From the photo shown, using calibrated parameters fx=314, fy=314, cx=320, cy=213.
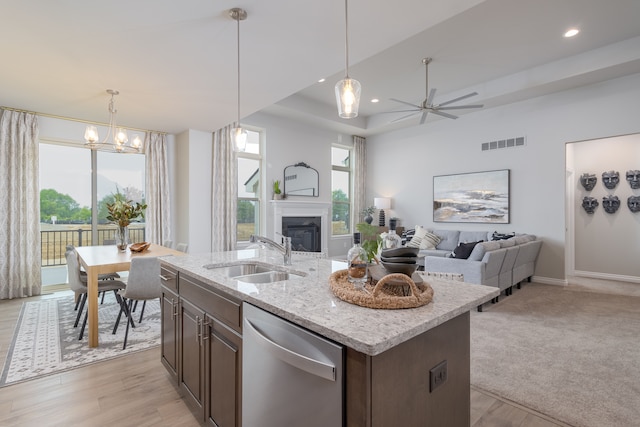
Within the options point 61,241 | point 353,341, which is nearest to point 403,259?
point 353,341

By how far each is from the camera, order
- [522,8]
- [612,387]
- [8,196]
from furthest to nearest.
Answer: [8,196] → [522,8] → [612,387]

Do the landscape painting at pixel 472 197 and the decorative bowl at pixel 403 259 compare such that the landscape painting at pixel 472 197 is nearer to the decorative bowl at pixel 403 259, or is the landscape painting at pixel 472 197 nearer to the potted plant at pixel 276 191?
the potted plant at pixel 276 191

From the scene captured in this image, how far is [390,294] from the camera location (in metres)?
1.24

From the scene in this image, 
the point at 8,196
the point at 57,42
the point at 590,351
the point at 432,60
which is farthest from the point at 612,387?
the point at 8,196

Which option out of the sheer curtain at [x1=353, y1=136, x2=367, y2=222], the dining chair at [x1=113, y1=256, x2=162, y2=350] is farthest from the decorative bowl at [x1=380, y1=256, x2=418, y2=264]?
the sheer curtain at [x1=353, y1=136, x2=367, y2=222]

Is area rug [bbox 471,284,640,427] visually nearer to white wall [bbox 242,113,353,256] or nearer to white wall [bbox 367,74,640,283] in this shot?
white wall [bbox 367,74,640,283]

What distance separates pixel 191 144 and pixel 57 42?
2.84 metres

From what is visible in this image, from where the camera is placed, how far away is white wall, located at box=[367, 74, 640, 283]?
15.9 feet

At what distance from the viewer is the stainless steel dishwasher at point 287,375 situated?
3.22 feet

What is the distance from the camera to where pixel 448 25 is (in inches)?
145

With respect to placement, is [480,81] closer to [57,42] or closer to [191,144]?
[191,144]

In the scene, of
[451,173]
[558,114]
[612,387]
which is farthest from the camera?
[451,173]

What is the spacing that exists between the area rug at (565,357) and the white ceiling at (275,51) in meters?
2.73

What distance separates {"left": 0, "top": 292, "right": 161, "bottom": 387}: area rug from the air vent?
626 centimetres
